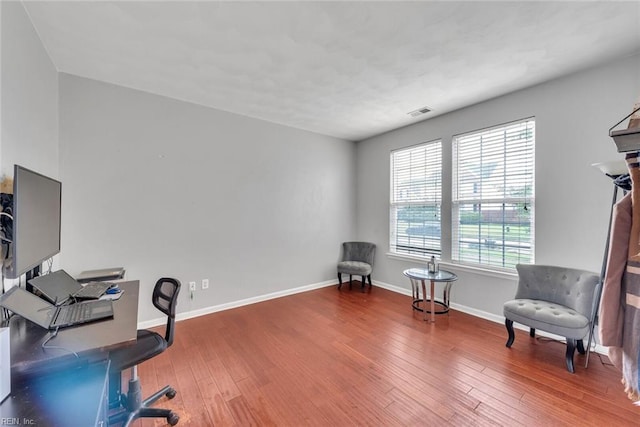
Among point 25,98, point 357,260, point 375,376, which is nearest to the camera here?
point 25,98

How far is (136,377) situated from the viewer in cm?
168

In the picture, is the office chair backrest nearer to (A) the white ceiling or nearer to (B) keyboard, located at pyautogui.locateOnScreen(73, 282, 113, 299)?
(B) keyboard, located at pyautogui.locateOnScreen(73, 282, 113, 299)

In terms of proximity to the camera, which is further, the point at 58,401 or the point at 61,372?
the point at 61,372

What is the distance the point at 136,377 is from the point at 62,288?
2.47 feet

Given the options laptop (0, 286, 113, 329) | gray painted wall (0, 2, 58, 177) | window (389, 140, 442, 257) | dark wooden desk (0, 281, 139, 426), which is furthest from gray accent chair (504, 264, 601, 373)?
gray painted wall (0, 2, 58, 177)

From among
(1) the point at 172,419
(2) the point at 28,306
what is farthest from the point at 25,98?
(1) the point at 172,419

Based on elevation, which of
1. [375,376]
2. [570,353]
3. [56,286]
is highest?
[56,286]

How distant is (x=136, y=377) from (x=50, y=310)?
0.68 meters

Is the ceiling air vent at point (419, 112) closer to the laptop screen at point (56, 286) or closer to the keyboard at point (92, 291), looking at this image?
the keyboard at point (92, 291)

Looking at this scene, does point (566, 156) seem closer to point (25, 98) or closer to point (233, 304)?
point (233, 304)

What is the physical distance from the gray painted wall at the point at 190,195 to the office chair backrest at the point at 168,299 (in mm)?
1234

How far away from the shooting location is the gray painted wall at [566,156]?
7.78 feet

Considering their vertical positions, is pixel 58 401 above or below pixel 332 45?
below

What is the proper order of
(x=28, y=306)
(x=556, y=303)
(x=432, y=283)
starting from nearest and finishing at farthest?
(x=28, y=306) → (x=556, y=303) → (x=432, y=283)
